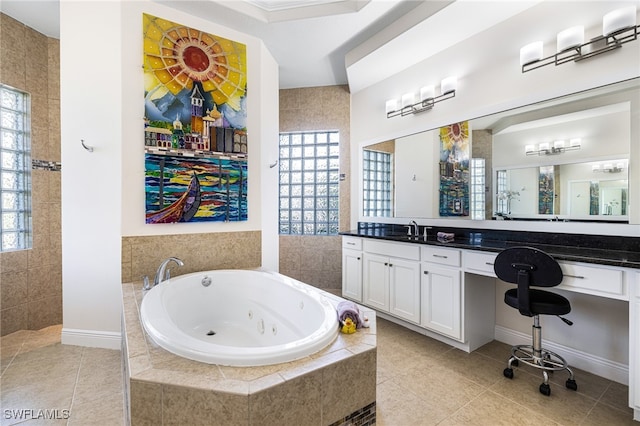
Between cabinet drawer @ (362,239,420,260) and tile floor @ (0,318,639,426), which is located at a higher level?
cabinet drawer @ (362,239,420,260)

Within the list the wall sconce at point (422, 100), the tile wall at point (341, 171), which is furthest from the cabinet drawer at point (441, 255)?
the tile wall at point (341, 171)

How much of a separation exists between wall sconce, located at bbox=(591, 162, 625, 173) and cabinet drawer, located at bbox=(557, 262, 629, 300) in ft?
2.32

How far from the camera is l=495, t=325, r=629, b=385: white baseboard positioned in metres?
1.89

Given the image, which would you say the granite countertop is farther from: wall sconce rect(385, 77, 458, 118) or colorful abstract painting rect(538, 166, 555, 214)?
wall sconce rect(385, 77, 458, 118)

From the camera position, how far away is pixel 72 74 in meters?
2.37

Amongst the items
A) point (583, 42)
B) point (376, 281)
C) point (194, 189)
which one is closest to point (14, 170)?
point (194, 189)

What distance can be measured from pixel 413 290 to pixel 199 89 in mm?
2606

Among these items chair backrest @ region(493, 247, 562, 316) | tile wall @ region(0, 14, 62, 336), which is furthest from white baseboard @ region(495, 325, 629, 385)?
tile wall @ region(0, 14, 62, 336)

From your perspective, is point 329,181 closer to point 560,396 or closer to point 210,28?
point 210,28

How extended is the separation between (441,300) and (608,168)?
1.41 m

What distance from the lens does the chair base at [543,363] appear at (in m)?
1.82

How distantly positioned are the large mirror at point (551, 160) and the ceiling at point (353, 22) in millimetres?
676

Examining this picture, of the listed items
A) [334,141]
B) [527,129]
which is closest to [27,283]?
[334,141]

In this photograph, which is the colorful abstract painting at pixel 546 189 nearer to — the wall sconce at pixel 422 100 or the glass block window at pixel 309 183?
the wall sconce at pixel 422 100
